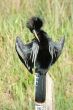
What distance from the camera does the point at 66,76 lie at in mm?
3332

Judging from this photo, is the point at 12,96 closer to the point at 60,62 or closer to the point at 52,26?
the point at 60,62

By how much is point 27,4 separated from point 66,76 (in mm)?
811

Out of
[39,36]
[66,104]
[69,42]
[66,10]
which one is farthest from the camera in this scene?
[66,10]

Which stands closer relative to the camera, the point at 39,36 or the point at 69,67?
the point at 39,36

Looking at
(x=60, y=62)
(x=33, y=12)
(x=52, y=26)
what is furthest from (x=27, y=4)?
(x=60, y=62)

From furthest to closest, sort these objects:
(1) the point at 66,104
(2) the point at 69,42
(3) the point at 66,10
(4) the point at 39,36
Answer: (3) the point at 66,10 < (2) the point at 69,42 < (1) the point at 66,104 < (4) the point at 39,36

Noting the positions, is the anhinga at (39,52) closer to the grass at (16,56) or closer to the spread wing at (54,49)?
the spread wing at (54,49)

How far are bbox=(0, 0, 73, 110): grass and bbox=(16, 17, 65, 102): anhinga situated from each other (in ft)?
3.71

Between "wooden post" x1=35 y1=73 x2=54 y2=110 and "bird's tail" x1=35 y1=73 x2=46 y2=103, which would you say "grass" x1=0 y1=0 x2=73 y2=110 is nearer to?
"wooden post" x1=35 y1=73 x2=54 y2=110

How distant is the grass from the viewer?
10.7 feet

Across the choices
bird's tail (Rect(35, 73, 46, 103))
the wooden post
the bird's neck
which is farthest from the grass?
the bird's neck

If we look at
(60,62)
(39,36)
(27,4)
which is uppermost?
(39,36)

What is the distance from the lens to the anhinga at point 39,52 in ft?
6.52

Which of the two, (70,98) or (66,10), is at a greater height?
(66,10)
